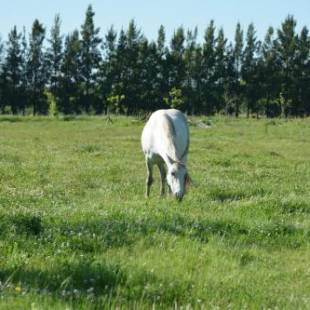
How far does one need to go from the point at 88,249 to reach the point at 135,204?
3.71 metres

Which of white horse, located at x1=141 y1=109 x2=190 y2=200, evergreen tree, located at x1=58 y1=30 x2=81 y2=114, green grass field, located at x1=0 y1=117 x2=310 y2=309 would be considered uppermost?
evergreen tree, located at x1=58 y1=30 x2=81 y2=114

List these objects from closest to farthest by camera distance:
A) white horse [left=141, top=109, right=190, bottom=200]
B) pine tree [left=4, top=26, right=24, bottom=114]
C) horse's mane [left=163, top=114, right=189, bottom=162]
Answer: white horse [left=141, top=109, right=190, bottom=200]
horse's mane [left=163, top=114, right=189, bottom=162]
pine tree [left=4, top=26, right=24, bottom=114]

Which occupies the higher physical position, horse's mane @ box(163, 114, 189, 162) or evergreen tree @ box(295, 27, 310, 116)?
evergreen tree @ box(295, 27, 310, 116)

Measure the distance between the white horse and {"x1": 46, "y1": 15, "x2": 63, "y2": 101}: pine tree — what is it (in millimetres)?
76253

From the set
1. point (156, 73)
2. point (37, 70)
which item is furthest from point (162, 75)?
point (37, 70)

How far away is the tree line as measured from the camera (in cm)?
8950

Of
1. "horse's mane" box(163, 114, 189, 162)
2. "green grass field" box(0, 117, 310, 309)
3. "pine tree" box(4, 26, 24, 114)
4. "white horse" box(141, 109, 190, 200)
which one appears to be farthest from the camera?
"pine tree" box(4, 26, 24, 114)

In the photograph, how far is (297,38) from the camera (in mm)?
96500

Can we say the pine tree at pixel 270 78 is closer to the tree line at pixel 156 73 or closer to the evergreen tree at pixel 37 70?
the tree line at pixel 156 73

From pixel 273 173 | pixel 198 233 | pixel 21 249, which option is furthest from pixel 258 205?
pixel 273 173

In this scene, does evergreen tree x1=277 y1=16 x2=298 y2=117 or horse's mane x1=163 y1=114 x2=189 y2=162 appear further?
evergreen tree x1=277 y1=16 x2=298 y2=117

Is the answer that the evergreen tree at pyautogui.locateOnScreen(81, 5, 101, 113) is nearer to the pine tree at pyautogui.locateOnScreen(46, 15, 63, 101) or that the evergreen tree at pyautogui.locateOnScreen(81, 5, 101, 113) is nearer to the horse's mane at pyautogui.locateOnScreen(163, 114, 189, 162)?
the pine tree at pyautogui.locateOnScreen(46, 15, 63, 101)

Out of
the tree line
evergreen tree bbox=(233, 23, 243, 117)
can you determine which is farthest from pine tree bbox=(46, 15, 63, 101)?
evergreen tree bbox=(233, 23, 243, 117)

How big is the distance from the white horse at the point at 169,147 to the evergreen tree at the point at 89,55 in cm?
7555
